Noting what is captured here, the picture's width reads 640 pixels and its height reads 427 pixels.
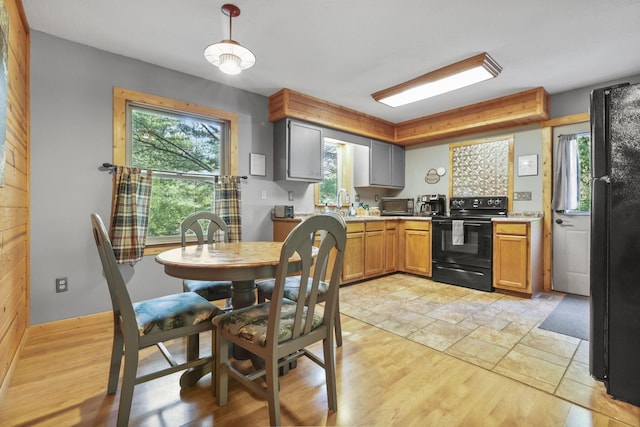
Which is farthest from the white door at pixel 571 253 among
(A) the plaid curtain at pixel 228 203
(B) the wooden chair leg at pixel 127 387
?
(B) the wooden chair leg at pixel 127 387

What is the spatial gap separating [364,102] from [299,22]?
6.23ft

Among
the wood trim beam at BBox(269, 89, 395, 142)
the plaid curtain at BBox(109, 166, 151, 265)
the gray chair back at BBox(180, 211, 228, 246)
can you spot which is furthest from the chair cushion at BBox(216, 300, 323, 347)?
the wood trim beam at BBox(269, 89, 395, 142)

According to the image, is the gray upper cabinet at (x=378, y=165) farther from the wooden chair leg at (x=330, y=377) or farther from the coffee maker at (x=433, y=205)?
the wooden chair leg at (x=330, y=377)

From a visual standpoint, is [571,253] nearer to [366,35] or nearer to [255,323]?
[366,35]

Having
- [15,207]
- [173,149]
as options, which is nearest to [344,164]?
[173,149]

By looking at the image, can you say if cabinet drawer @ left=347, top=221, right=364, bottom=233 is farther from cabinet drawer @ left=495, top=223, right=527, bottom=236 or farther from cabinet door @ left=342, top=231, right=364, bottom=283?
cabinet drawer @ left=495, top=223, right=527, bottom=236

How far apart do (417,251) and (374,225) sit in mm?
760

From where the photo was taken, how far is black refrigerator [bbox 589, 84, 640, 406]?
1.59 metres

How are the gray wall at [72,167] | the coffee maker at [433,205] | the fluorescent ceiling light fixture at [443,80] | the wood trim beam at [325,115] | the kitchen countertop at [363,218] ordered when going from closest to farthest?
the gray wall at [72,167]
the fluorescent ceiling light fixture at [443,80]
the wood trim beam at [325,115]
the kitchen countertop at [363,218]
the coffee maker at [433,205]

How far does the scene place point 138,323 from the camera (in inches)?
57.3

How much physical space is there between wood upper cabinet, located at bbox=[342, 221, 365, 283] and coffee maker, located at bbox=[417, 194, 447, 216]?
128 centimetres

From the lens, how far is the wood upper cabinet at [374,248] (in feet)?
13.8

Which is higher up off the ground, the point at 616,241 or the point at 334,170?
the point at 334,170

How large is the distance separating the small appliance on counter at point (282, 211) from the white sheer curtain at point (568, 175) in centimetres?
323
